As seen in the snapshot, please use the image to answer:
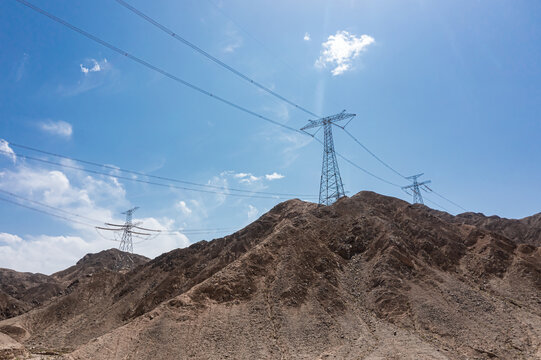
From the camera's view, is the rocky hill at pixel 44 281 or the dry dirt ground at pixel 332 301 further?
the rocky hill at pixel 44 281

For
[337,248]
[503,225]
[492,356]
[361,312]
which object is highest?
[503,225]

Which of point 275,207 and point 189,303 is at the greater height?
point 275,207

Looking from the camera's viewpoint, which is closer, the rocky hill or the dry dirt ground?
the dry dirt ground

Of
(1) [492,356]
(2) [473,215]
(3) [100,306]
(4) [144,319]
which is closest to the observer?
(1) [492,356]

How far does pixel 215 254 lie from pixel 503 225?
8232 cm

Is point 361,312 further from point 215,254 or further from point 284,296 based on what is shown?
point 215,254

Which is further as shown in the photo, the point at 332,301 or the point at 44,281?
the point at 44,281

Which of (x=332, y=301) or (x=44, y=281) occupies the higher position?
(x=44, y=281)

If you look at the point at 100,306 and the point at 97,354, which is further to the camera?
the point at 100,306

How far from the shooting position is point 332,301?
135 ft

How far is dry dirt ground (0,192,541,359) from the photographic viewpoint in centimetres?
3306

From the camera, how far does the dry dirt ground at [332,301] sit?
33062mm

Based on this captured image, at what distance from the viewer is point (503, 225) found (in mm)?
100312

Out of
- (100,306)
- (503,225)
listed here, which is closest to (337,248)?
(100,306)
